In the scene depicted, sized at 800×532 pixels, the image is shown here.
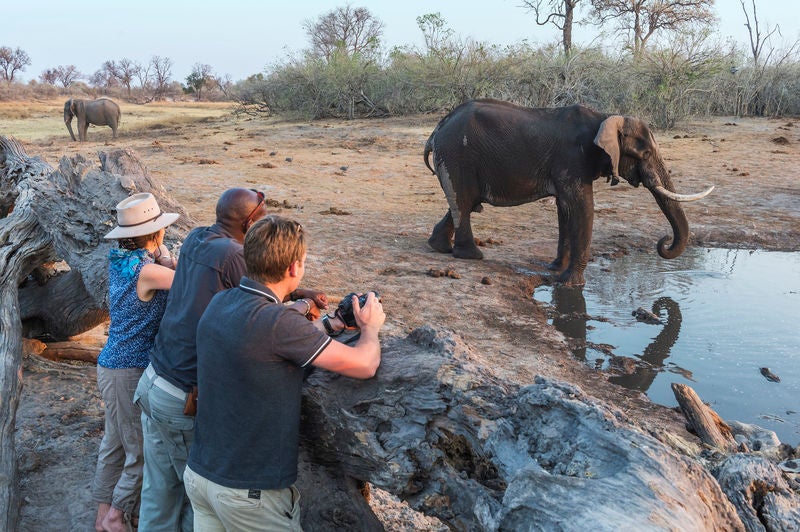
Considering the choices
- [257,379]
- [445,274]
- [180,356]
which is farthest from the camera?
[445,274]

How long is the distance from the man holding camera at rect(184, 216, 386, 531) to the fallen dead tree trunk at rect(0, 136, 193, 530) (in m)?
1.94

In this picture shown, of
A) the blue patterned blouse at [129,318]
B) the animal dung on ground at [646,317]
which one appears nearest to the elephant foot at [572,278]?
the animal dung on ground at [646,317]

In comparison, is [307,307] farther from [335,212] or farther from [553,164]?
[335,212]

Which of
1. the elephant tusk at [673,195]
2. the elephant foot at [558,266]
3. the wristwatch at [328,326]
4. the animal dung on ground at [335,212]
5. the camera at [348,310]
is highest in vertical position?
the camera at [348,310]

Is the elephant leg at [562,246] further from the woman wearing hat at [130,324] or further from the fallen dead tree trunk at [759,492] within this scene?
the fallen dead tree trunk at [759,492]

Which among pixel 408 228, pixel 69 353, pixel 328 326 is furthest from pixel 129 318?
pixel 408 228

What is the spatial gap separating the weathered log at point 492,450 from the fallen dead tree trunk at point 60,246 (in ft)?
7.15

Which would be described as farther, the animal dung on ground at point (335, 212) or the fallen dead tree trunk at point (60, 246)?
the animal dung on ground at point (335, 212)

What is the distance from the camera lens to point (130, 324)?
3.37 meters

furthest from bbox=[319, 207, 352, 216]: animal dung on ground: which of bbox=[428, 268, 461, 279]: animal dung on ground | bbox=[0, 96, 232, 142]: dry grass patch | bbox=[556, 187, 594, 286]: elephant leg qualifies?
bbox=[0, 96, 232, 142]: dry grass patch

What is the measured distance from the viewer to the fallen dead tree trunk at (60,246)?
445 cm

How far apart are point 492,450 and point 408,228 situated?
7.70m

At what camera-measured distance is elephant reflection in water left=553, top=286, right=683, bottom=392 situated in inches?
227

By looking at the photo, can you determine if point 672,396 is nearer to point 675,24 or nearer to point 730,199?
point 730,199
